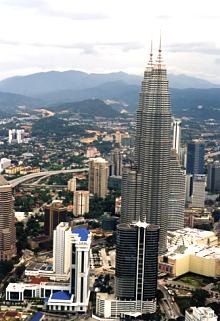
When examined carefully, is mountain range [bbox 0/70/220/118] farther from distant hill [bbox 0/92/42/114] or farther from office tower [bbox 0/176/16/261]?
office tower [bbox 0/176/16/261]

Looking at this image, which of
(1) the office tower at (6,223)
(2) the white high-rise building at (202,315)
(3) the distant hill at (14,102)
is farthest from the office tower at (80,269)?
(3) the distant hill at (14,102)

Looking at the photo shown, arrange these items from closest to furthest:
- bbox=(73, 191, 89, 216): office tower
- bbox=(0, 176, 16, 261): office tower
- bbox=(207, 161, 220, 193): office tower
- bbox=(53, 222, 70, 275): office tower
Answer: bbox=(53, 222, 70, 275): office tower
bbox=(0, 176, 16, 261): office tower
bbox=(73, 191, 89, 216): office tower
bbox=(207, 161, 220, 193): office tower

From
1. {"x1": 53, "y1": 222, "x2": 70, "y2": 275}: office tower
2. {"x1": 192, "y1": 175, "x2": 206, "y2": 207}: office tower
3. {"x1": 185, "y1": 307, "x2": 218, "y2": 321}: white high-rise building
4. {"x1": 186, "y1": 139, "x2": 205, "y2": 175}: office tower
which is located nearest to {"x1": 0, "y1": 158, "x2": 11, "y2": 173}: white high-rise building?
{"x1": 186, "y1": 139, "x2": 205, "y2": 175}: office tower

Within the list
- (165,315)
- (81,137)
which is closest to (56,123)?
(81,137)

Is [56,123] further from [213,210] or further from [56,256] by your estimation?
[56,256]

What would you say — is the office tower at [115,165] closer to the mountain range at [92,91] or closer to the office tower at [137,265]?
the office tower at [137,265]
